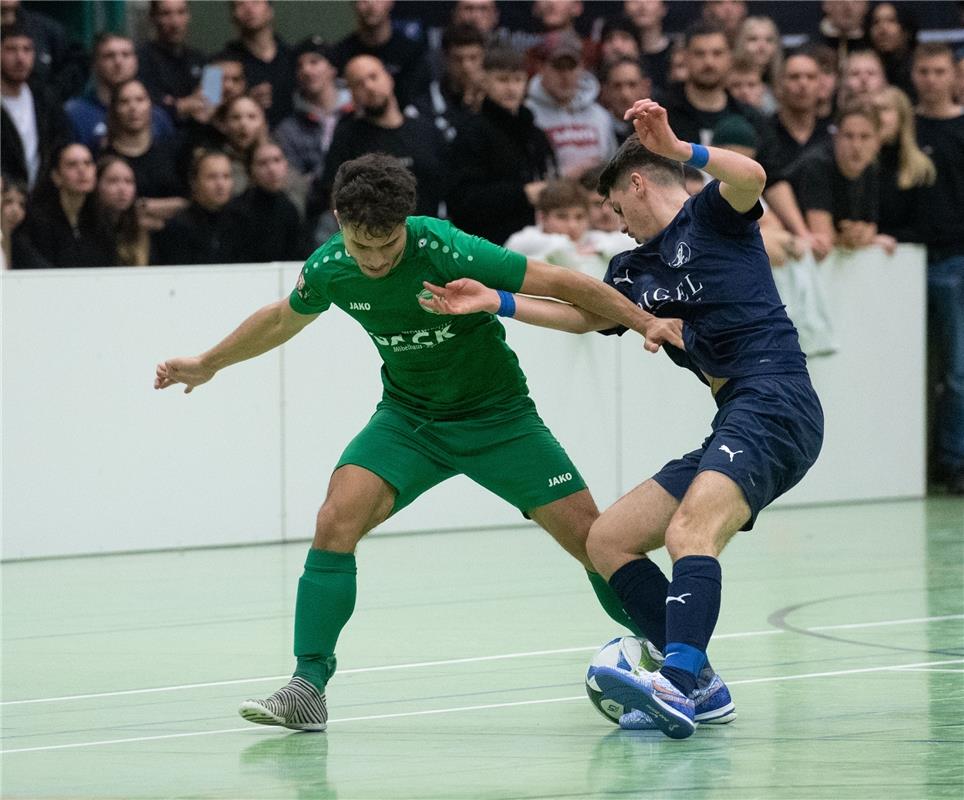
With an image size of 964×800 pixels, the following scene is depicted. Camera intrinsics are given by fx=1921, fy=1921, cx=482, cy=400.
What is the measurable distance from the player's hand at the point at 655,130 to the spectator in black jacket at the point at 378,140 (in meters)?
6.21

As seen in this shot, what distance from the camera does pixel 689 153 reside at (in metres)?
6.37

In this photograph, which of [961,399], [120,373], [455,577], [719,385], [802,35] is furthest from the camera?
[802,35]

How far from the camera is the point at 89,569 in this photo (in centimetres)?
1101

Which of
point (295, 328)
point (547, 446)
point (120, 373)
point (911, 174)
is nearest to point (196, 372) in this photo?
point (295, 328)

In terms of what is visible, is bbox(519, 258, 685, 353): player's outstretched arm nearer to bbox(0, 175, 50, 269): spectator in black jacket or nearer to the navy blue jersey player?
the navy blue jersey player

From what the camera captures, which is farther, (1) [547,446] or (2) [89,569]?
(2) [89,569]

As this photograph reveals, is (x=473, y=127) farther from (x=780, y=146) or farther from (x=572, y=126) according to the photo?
(x=780, y=146)

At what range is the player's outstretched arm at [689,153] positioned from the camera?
6328mm

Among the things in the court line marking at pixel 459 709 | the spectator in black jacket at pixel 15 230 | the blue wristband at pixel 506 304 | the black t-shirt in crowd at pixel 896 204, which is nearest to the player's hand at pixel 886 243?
the black t-shirt in crowd at pixel 896 204

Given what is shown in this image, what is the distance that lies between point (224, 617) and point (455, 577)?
1.70 m

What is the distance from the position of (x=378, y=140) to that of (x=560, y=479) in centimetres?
605

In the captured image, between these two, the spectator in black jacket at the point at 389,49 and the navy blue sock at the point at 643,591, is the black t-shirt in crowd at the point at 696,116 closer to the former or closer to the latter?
the spectator in black jacket at the point at 389,49

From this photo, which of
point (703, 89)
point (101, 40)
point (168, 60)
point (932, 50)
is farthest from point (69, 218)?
point (932, 50)

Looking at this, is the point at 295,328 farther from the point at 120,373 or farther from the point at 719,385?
the point at 120,373
